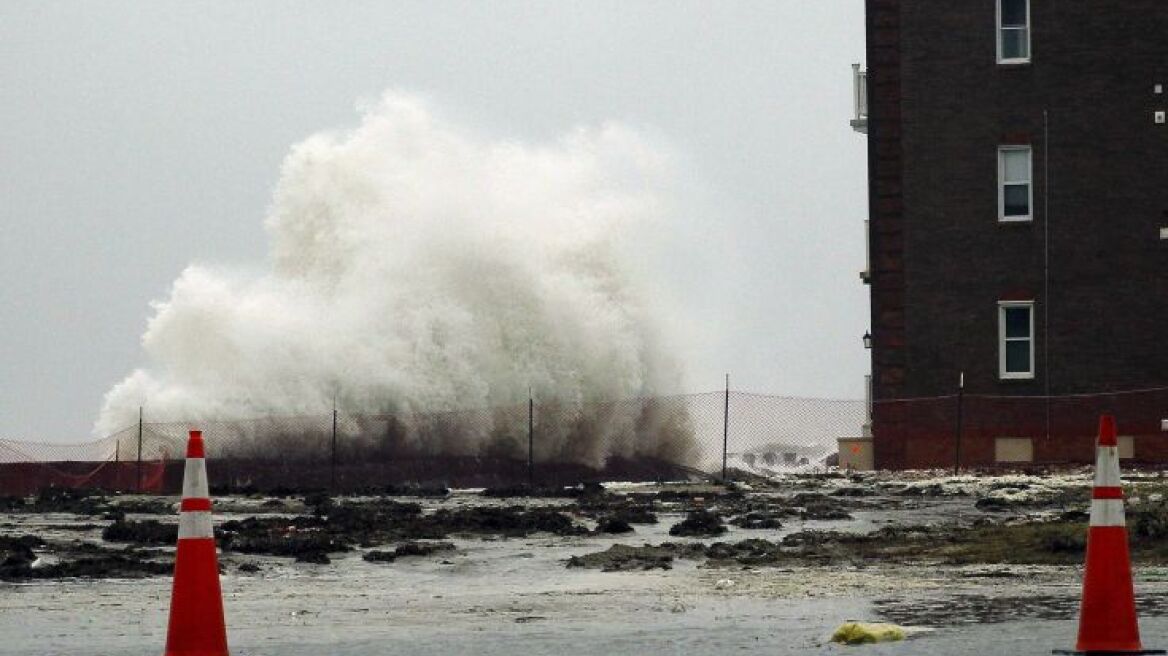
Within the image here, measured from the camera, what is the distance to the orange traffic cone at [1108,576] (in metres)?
9.96

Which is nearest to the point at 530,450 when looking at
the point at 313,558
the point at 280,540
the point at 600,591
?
the point at 280,540

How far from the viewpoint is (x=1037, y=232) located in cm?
4072

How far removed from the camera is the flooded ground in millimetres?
11883

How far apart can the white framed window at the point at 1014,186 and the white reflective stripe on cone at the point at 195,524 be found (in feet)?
107

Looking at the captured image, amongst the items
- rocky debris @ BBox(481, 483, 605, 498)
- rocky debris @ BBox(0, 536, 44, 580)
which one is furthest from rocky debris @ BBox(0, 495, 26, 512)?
rocky debris @ BBox(0, 536, 44, 580)

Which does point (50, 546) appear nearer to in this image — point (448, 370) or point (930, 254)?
point (930, 254)

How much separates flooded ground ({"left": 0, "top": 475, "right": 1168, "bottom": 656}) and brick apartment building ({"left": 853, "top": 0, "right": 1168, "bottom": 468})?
1494 centimetres

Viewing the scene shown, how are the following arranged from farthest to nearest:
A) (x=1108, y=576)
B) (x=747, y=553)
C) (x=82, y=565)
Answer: (x=747, y=553) → (x=82, y=565) → (x=1108, y=576)

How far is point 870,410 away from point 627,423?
31.2ft

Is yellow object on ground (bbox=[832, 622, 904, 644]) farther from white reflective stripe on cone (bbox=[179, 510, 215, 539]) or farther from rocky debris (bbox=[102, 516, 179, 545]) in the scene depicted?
rocky debris (bbox=[102, 516, 179, 545])

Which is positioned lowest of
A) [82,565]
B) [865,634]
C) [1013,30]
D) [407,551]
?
[865,634]

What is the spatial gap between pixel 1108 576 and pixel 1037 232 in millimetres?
31467

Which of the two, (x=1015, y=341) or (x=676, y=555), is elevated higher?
(x=1015, y=341)

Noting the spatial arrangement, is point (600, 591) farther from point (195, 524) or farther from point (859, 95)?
point (859, 95)
